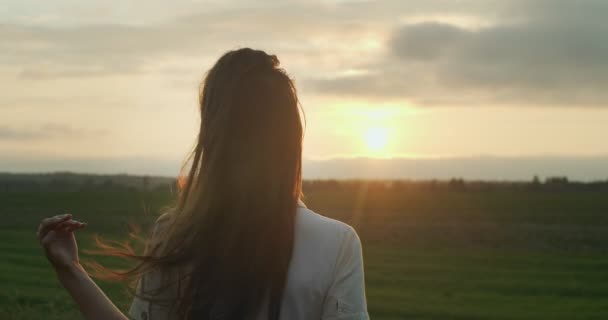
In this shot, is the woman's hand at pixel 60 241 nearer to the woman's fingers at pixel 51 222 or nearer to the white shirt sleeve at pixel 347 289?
the woman's fingers at pixel 51 222

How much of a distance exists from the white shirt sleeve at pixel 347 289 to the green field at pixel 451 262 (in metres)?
0.81

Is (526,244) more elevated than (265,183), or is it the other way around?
(265,183)

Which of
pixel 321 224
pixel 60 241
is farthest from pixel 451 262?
pixel 60 241

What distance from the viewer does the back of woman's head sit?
1.98 m

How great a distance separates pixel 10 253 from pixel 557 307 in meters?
12.5

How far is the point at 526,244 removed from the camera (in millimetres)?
24219

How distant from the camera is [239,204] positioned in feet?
6.59

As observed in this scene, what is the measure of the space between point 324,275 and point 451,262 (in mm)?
17274

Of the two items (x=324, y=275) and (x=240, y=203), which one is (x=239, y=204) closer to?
(x=240, y=203)

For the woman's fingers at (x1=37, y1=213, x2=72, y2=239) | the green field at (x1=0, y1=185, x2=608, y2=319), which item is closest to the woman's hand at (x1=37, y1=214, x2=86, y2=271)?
the woman's fingers at (x1=37, y1=213, x2=72, y2=239)

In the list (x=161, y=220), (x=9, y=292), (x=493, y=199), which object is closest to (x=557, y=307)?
(x=9, y=292)

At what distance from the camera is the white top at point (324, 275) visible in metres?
1.95

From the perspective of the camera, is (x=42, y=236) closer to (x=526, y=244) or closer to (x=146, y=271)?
(x=146, y=271)

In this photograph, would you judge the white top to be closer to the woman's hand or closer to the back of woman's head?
the back of woman's head
